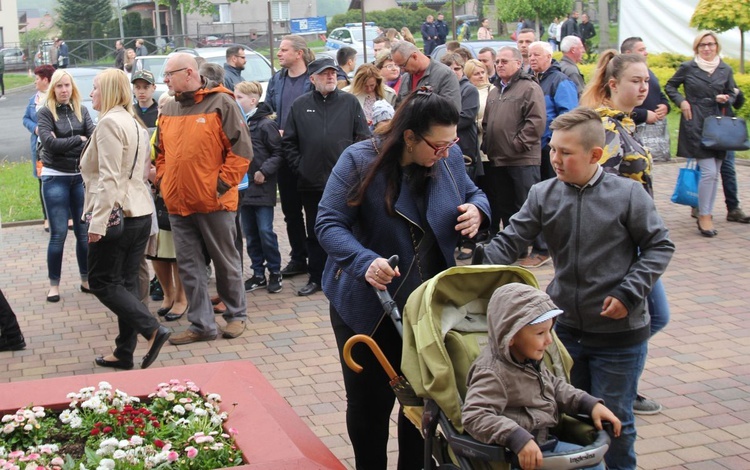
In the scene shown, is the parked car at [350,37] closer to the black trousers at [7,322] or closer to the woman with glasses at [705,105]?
the woman with glasses at [705,105]

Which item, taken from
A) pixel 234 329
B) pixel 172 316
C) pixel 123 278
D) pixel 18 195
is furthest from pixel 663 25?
pixel 123 278

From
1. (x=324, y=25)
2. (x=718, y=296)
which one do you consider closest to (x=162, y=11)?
(x=324, y=25)

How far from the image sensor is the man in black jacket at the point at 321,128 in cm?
880

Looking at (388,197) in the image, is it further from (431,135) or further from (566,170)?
(566,170)

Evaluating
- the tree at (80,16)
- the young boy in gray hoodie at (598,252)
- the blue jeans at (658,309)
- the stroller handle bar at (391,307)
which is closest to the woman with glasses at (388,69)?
the blue jeans at (658,309)

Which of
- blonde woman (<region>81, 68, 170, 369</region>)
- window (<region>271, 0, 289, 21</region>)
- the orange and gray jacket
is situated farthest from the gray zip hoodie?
window (<region>271, 0, 289, 21</region>)

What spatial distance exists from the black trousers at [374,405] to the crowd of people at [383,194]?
1 centimetres

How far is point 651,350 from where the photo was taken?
7172 mm

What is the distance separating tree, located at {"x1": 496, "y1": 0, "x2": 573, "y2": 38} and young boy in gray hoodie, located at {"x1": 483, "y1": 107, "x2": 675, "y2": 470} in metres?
35.1

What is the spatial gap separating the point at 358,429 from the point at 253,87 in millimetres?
5481

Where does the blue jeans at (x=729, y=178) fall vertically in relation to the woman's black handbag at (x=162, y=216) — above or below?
below

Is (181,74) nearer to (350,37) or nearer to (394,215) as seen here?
(394,215)

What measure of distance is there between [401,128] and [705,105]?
7391 mm

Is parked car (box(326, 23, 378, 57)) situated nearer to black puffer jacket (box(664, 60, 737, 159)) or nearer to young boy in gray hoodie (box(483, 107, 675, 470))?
black puffer jacket (box(664, 60, 737, 159))
